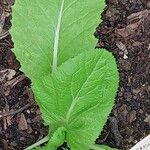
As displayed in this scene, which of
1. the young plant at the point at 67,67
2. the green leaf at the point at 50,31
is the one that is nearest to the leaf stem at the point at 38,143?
the young plant at the point at 67,67

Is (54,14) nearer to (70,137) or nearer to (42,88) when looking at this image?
(42,88)

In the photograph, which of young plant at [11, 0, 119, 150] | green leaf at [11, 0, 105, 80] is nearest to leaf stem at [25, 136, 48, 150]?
young plant at [11, 0, 119, 150]

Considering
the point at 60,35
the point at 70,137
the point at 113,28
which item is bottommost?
the point at 70,137

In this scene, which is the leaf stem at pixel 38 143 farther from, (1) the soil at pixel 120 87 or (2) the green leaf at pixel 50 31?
(2) the green leaf at pixel 50 31

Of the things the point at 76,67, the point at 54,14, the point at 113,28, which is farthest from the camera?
the point at 113,28

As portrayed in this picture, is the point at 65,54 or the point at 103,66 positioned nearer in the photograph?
the point at 103,66

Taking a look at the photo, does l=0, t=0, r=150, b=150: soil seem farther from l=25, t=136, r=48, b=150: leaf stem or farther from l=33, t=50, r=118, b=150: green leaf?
l=33, t=50, r=118, b=150: green leaf

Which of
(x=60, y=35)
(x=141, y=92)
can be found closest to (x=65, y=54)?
(x=60, y=35)

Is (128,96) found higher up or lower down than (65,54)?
lower down
